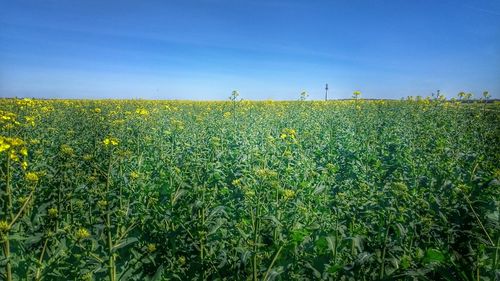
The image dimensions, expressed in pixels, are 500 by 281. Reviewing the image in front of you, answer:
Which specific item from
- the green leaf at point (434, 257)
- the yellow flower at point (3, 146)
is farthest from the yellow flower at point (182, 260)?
the green leaf at point (434, 257)

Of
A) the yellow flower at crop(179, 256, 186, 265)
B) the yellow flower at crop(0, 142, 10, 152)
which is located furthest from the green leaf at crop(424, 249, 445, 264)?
the yellow flower at crop(0, 142, 10, 152)

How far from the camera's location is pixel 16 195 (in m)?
4.12

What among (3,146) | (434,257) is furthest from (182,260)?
(434,257)

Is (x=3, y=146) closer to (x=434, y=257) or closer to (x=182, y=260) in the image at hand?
(x=182, y=260)

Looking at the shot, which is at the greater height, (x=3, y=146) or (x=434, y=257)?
(x=3, y=146)

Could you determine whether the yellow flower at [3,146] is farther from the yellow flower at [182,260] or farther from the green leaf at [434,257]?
the green leaf at [434,257]

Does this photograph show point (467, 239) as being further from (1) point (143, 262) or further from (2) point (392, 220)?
(1) point (143, 262)

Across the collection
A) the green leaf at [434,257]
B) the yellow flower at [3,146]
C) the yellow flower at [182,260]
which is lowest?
the yellow flower at [182,260]

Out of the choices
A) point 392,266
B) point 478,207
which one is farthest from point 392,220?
point 478,207

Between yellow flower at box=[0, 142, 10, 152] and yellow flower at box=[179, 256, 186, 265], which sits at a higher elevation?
yellow flower at box=[0, 142, 10, 152]

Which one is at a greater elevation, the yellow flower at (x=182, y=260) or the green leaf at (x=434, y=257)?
the green leaf at (x=434, y=257)

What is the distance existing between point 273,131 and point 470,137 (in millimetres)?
5245

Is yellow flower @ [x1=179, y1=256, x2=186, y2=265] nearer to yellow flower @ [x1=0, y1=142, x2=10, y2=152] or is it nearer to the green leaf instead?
yellow flower @ [x1=0, y1=142, x2=10, y2=152]

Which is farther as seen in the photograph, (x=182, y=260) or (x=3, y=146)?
(x=182, y=260)
